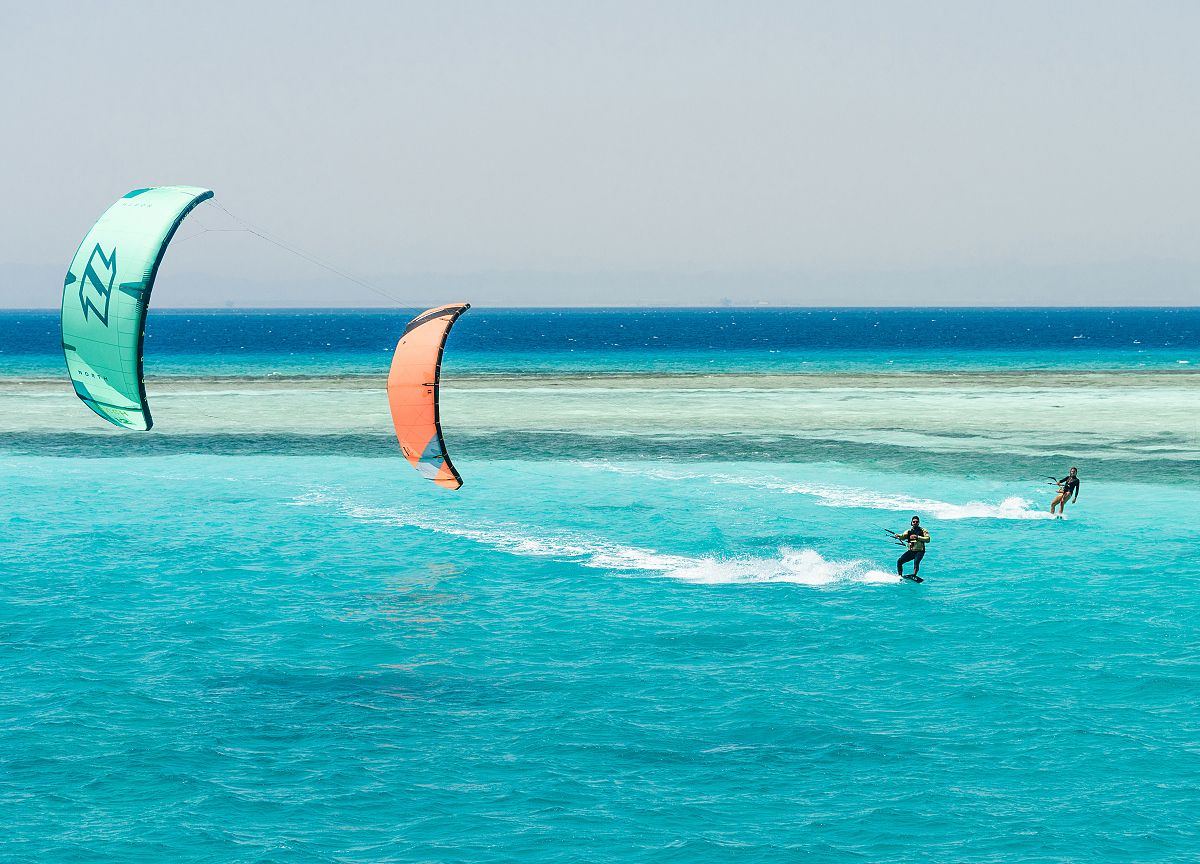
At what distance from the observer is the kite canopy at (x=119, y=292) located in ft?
88.1

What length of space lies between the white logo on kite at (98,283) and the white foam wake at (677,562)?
11.6 metres

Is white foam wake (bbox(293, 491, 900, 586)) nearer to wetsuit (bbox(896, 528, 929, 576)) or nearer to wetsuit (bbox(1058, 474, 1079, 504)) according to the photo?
wetsuit (bbox(896, 528, 929, 576))

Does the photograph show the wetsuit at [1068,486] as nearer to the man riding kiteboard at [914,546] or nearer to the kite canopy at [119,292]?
the man riding kiteboard at [914,546]

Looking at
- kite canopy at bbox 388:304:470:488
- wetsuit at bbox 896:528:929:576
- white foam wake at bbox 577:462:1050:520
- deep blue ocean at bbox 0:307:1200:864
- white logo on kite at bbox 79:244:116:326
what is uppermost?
white logo on kite at bbox 79:244:116:326

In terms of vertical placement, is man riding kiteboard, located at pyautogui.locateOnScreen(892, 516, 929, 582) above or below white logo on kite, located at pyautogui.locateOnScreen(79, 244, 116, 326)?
below

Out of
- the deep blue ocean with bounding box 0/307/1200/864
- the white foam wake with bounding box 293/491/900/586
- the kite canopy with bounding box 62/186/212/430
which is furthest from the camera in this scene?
the white foam wake with bounding box 293/491/900/586

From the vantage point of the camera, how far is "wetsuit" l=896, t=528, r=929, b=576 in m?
27.8

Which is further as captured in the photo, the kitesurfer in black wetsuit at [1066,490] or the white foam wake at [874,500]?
the white foam wake at [874,500]

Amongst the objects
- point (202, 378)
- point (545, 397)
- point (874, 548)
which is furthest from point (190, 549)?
point (202, 378)

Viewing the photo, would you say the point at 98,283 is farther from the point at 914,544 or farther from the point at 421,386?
the point at 914,544

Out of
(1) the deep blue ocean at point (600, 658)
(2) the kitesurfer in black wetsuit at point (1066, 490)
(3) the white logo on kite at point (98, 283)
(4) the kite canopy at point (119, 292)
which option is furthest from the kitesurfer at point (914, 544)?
(3) the white logo on kite at point (98, 283)

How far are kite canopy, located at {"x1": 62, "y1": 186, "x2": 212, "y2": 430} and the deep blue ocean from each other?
473 cm

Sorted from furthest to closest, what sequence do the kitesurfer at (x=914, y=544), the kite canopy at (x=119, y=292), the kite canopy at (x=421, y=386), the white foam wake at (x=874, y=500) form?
the white foam wake at (x=874, y=500)
the kite canopy at (x=421, y=386)
the kitesurfer at (x=914, y=544)
the kite canopy at (x=119, y=292)

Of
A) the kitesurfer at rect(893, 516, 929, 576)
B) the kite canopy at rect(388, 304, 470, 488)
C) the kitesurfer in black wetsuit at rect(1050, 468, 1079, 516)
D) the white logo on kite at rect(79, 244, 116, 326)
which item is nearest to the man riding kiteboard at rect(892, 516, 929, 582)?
the kitesurfer at rect(893, 516, 929, 576)
